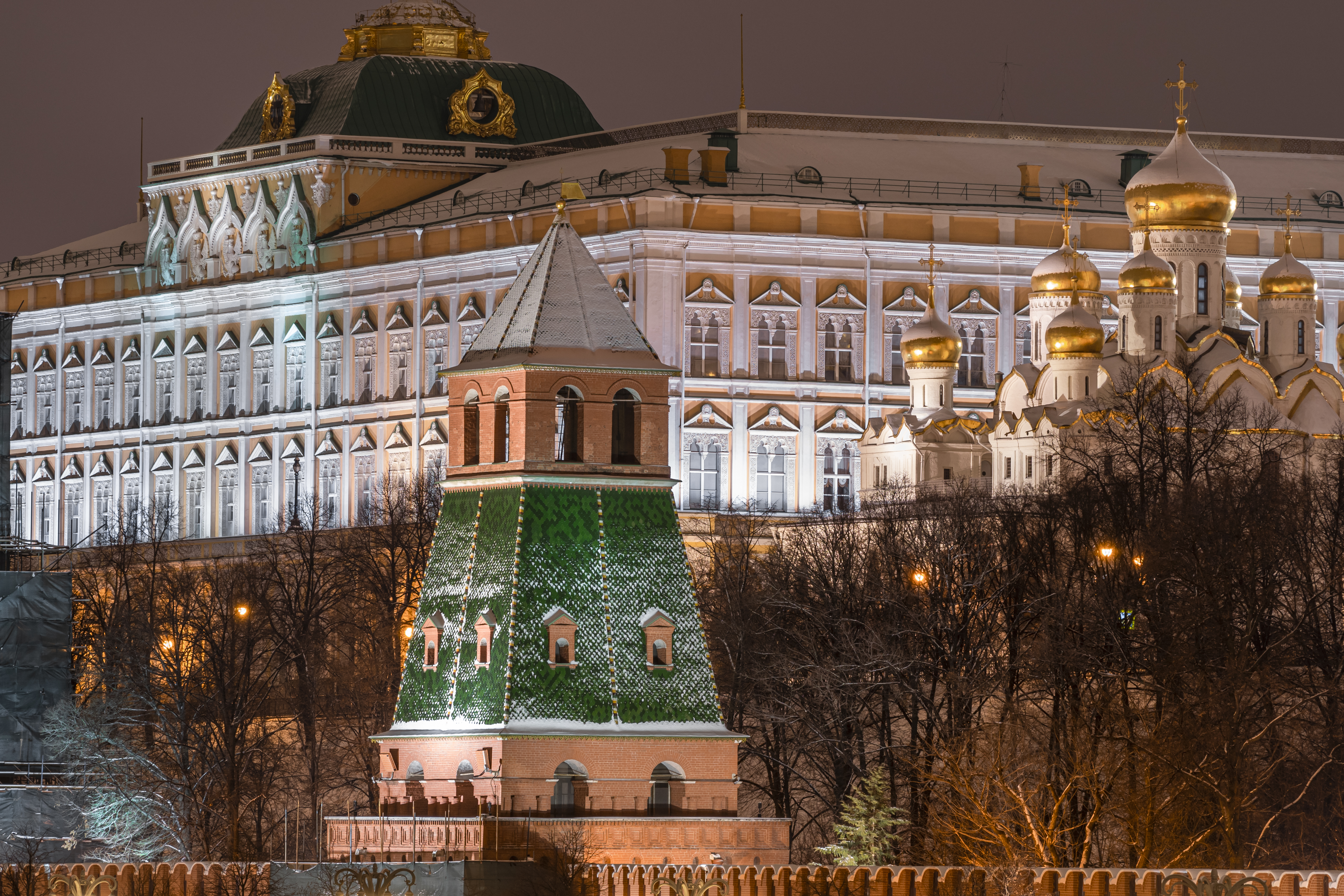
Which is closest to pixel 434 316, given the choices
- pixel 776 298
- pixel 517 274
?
pixel 517 274

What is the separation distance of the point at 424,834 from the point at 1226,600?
1038 inches

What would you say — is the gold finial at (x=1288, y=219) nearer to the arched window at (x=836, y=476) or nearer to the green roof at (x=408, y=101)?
the arched window at (x=836, y=476)

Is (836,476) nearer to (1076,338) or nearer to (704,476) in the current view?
(704,476)

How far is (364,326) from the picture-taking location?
119625mm

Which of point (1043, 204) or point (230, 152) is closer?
point (1043, 204)

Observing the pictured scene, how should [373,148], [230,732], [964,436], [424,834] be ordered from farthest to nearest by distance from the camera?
[373,148] → [964,436] → [230,732] → [424,834]

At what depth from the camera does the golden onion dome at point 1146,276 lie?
315 ft

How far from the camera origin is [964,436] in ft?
335

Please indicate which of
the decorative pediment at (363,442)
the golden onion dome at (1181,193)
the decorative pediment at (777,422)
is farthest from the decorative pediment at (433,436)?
the golden onion dome at (1181,193)

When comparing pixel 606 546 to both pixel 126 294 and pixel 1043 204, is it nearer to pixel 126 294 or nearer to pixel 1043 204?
pixel 1043 204

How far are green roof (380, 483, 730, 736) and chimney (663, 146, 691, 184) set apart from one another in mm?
51667

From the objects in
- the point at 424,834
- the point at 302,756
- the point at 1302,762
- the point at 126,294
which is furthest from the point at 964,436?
the point at 424,834

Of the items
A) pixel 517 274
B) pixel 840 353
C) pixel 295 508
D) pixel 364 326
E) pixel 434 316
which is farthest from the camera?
pixel 364 326

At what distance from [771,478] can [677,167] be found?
10256 millimetres
